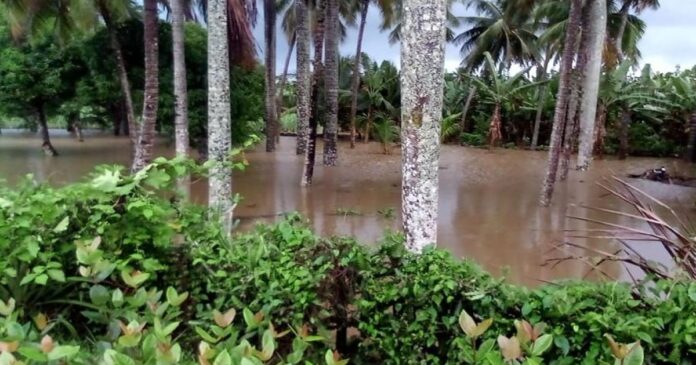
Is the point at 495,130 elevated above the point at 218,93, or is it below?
below

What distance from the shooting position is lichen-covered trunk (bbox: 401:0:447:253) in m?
5.08

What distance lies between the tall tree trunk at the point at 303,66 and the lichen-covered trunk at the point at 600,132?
10.7m

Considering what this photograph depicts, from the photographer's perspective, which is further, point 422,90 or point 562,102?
point 562,102

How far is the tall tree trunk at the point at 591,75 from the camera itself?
15347 millimetres

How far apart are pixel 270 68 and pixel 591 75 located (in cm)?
1232

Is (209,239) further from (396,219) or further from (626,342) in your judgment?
(396,219)

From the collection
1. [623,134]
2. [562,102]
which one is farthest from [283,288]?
[623,134]

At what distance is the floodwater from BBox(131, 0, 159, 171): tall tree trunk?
1.41 metres

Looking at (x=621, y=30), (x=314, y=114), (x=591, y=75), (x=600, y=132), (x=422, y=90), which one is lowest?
(x=600, y=132)

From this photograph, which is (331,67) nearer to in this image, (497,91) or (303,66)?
(303,66)

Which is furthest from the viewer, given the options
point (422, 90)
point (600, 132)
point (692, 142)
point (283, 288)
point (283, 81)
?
point (283, 81)

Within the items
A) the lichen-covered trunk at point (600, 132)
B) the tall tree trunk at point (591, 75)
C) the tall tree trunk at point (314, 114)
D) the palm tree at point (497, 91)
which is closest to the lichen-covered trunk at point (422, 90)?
the tall tree trunk at point (314, 114)

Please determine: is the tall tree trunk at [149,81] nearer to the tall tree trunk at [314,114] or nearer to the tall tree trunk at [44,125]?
the tall tree trunk at [314,114]

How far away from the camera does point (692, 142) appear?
19.2 metres
